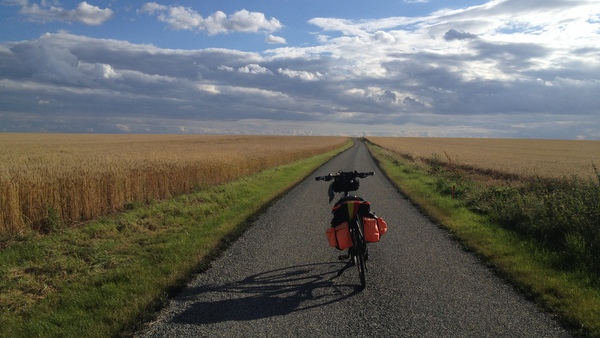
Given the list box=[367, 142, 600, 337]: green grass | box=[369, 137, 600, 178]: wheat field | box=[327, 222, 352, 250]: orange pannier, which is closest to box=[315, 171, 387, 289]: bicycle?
box=[327, 222, 352, 250]: orange pannier

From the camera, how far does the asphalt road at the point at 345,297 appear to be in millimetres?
4770

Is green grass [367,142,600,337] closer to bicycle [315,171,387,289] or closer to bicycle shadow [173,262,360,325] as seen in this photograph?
bicycle [315,171,387,289]

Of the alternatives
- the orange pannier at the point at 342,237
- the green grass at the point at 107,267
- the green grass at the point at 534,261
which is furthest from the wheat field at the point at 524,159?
the green grass at the point at 107,267

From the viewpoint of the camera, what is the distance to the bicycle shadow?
520cm

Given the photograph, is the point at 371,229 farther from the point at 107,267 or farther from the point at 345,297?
the point at 107,267

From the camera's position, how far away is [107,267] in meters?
7.48

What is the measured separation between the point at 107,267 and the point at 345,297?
4.08 meters

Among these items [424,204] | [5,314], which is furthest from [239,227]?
[424,204]

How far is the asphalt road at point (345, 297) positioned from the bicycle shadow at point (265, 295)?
0.01 meters

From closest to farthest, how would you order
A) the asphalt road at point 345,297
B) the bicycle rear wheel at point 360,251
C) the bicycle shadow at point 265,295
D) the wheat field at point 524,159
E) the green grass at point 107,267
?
the asphalt road at point 345,297, the green grass at point 107,267, the bicycle shadow at point 265,295, the bicycle rear wheel at point 360,251, the wheat field at point 524,159

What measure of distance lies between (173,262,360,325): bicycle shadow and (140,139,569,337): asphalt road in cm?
1

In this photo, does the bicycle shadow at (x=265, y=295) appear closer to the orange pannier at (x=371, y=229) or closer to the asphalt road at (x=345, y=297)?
the asphalt road at (x=345, y=297)

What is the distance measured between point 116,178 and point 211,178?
24.8ft

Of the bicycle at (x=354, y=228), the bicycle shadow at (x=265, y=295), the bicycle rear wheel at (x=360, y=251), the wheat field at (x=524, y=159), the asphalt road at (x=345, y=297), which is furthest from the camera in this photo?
the wheat field at (x=524, y=159)
